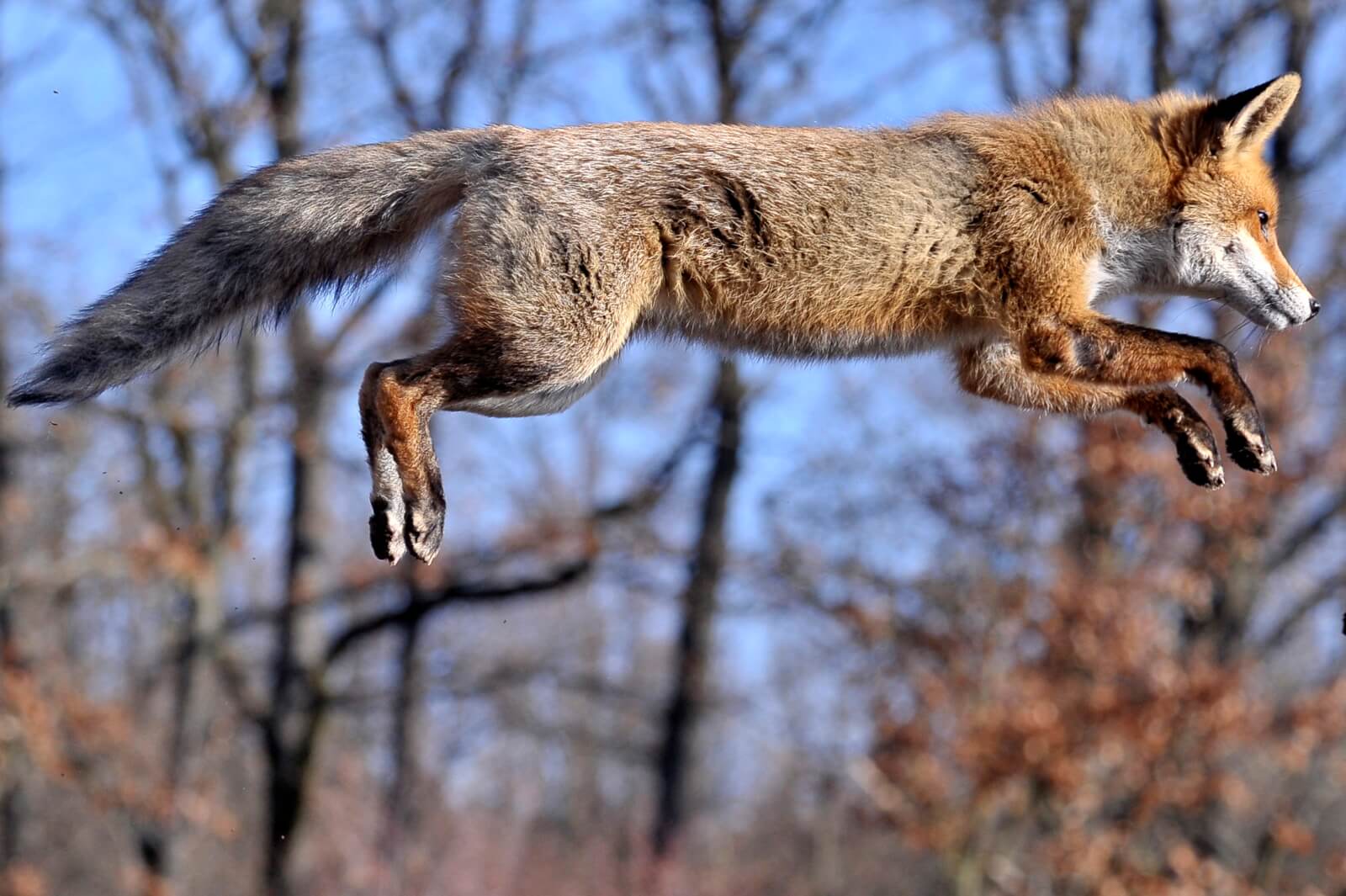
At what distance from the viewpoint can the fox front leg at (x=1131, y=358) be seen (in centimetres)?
577

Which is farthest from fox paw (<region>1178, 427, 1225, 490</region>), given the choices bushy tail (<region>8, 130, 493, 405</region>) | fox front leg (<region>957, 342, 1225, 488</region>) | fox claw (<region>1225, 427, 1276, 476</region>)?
bushy tail (<region>8, 130, 493, 405</region>)

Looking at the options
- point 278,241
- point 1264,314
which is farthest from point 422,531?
point 1264,314

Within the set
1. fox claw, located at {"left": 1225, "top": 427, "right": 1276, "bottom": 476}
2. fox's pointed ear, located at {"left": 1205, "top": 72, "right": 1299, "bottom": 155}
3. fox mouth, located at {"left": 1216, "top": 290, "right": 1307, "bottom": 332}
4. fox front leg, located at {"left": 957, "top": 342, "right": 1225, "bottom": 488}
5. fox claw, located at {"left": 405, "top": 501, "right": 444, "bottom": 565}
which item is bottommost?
fox claw, located at {"left": 405, "top": 501, "right": 444, "bottom": 565}

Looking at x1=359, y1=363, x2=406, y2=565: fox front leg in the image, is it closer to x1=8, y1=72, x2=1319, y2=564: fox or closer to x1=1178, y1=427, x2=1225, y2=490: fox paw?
x1=8, y1=72, x2=1319, y2=564: fox

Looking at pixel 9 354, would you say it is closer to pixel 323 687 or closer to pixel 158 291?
pixel 323 687

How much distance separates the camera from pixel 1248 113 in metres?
6.26

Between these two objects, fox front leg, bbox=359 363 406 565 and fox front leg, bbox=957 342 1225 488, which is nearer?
fox front leg, bbox=359 363 406 565

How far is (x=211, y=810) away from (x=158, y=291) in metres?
13.1

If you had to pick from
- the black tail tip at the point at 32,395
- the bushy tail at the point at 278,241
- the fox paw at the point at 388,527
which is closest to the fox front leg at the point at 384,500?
the fox paw at the point at 388,527

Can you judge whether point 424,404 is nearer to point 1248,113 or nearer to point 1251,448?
point 1251,448

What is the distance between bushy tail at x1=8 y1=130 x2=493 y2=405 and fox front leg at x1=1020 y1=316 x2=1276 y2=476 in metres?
2.31

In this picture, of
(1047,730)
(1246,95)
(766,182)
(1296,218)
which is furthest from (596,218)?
(1296,218)

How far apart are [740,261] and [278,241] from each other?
173 cm

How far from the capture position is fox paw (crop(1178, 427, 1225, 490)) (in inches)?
226
